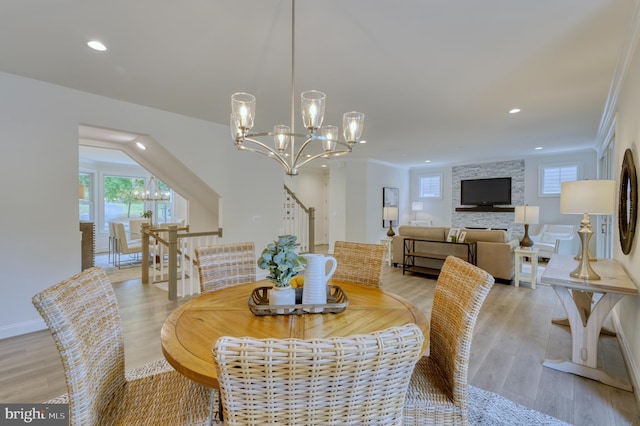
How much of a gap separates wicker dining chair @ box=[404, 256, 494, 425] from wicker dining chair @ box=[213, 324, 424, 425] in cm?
68

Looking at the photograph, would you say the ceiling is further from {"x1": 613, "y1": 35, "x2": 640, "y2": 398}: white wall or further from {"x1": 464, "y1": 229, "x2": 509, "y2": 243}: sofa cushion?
{"x1": 464, "y1": 229, "x2": 509, "y2": 243}: sofa cushion

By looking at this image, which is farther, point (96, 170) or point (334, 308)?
point (96, 170)

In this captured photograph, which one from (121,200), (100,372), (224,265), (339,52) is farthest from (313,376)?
(121,200)

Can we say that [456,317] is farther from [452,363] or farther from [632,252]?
[632,252]

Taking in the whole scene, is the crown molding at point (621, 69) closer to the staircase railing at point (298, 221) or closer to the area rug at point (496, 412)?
the area rug at point (496, 412)

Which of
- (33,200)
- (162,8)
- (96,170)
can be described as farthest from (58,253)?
(96,170)

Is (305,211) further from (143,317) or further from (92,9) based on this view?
(92,9)

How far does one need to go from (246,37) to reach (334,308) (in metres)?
2.09

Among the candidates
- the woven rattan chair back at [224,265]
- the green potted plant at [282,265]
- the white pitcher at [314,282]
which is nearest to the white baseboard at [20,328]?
the woven rattan chair back at [224,265]

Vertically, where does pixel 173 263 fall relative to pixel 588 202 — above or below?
below

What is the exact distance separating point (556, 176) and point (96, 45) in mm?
8840

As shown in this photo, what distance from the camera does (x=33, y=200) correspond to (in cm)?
312

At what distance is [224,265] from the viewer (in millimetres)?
2227

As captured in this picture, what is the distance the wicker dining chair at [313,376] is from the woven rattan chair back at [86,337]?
711 millimetres
